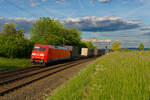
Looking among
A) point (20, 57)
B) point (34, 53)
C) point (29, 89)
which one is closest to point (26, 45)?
point (20, 57)

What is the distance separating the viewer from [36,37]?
64250 mm

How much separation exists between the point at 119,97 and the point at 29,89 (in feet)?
20.3

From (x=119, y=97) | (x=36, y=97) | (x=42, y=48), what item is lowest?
(x=36, y=97)

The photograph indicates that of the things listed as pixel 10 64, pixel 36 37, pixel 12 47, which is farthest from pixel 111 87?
pixel 36 37

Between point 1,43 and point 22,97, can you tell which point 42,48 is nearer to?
point 1,43

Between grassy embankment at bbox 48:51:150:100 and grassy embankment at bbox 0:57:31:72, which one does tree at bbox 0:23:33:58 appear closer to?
grassy embankment at bbox 0:57:31:72

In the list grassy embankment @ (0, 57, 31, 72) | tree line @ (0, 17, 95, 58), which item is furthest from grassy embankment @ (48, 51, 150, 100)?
tree line @ (0, 17, 95, 58)

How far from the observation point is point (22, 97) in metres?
7.09

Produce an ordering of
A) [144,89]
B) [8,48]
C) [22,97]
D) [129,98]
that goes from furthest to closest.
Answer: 1. [8,48]
2. [22,97]
3. [144,89]
4. [129,98]

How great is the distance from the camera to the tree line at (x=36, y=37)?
23.4m

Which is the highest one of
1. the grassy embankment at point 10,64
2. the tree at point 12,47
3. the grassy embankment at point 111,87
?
the tree at point 12,47

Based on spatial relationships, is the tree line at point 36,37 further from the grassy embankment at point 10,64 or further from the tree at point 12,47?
the grassy embankment at point 10,64

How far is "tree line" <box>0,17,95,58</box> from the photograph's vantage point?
23.4 m

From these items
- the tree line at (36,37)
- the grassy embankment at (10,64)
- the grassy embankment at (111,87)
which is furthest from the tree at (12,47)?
the grassy embankment at (111,87)
